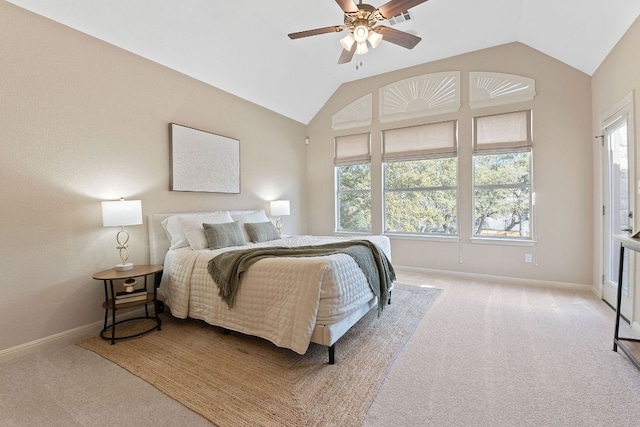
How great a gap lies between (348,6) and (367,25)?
25 cm

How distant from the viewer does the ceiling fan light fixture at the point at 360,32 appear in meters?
2.66

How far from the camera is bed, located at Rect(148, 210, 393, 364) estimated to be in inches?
85.0

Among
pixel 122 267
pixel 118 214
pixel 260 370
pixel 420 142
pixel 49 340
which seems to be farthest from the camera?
pixel 420 142

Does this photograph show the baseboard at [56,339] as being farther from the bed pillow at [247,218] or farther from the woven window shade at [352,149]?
the woven window shade at [352,149]

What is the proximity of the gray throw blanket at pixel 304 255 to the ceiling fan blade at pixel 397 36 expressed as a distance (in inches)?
81.3

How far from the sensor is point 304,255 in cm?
257

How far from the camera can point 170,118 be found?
3.54 m

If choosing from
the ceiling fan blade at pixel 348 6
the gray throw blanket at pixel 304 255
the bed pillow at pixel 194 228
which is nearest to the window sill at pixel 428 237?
the gray throw blanket at pixel 304 255

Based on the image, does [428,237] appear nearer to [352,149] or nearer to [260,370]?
[352,149]

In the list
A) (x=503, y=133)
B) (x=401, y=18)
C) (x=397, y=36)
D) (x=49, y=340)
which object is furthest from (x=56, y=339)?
(x=503, y=133)

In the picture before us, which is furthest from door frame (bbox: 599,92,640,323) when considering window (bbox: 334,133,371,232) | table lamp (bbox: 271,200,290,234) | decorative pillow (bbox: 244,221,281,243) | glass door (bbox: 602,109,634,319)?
table lamp (bbox: 271,200,290,234)

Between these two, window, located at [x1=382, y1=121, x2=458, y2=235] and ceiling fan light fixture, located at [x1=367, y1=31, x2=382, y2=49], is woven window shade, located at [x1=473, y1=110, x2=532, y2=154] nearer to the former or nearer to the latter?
window, located at [x1=382, y1=121, x2=458, y2=235]

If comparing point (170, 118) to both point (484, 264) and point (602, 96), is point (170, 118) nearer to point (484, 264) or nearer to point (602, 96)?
point (484, 264)

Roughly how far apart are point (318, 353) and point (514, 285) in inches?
131
